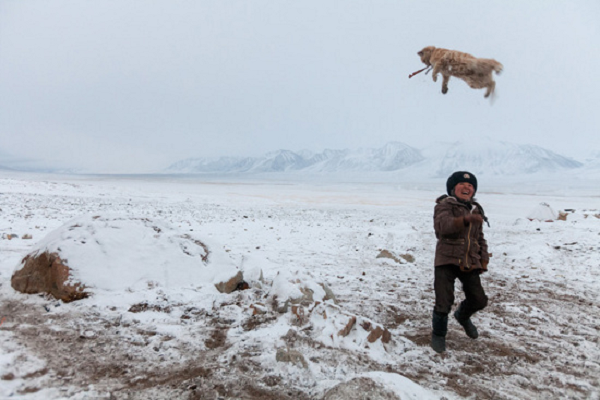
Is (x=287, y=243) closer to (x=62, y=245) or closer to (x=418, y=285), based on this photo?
(x=418, y=285)

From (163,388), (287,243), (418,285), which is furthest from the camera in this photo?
(287,243)

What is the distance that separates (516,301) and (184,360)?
5285mm

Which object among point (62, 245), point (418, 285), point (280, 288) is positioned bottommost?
point (418, 285)

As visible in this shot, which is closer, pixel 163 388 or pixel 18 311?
pixel 163 388

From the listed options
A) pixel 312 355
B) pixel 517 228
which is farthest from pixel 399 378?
pixel 517 228

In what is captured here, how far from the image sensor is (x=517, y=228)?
1429 centimetres

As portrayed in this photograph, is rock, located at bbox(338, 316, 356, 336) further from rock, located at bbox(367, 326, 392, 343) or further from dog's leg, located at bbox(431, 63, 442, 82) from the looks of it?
dog's leg, located at bbox(431, 63, 442, 82)

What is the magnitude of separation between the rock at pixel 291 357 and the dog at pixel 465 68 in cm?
449

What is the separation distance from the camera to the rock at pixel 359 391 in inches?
98.9

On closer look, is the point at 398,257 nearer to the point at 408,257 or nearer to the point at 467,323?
the point at 408,257

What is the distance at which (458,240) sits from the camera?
363 centimetres

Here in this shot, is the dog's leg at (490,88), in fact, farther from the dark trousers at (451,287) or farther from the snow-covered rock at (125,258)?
the snow-covered rock at (125,258)

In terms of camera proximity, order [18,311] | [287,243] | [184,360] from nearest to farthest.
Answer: [184,360] < [18,311] < [287,243]

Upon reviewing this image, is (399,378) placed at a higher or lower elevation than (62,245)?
lower
